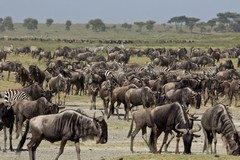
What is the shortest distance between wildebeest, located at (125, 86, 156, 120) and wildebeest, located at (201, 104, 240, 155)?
767 cm

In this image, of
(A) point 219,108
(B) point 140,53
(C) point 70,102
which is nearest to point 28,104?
(A) point 219,108

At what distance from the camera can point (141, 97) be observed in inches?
1047

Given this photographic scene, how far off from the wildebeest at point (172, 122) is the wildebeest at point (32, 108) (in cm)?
327

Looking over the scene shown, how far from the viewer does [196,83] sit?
105 ft

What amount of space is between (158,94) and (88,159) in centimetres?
981

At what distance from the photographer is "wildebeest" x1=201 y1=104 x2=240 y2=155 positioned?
55.6 ft

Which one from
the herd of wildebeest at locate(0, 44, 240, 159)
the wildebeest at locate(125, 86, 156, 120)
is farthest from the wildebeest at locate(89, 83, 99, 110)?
the wildebeest at locate(125, 86, 156, 120)

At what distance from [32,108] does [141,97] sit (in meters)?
7.53

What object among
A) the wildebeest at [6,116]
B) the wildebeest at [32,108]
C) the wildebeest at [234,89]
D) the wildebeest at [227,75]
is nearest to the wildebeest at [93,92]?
the wildebeest at [234,89]

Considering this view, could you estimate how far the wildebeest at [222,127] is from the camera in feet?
55.6

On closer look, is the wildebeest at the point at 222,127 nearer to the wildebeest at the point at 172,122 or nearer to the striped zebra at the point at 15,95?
the wildebeest at the point at 172,122

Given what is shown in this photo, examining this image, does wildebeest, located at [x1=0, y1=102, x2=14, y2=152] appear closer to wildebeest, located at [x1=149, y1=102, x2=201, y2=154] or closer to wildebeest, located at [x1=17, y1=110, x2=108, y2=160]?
→ wildebeest, located at [x1=17, y1=110, x2=108, y2=160]

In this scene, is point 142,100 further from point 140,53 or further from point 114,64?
point 140,53

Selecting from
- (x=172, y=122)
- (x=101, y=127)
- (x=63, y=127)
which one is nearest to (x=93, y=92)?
(x=172, y=122)
